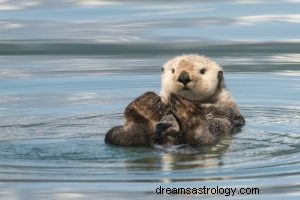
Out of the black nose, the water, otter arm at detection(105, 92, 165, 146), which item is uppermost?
the black nose

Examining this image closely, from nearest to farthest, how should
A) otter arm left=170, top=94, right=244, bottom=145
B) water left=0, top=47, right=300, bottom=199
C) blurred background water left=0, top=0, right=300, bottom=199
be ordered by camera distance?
water left=0, top=47, right=300, bottom=199
blurred background water left=0, top=0, right=300, bottom=199
otter arm left=170, top=94, right=244, bottom=145

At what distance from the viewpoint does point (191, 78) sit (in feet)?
31.1

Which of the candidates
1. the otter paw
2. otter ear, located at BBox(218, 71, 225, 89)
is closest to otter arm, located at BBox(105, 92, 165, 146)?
the otter paw

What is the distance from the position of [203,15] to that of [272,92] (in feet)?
10.5

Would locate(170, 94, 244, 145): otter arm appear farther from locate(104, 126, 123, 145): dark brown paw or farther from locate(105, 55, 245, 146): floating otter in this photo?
locate(104, 126, 123, 145): dark brown paw

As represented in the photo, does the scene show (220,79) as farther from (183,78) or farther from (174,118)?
(174,118)

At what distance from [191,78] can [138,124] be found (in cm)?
109

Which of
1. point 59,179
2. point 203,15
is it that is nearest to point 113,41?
point 203,15

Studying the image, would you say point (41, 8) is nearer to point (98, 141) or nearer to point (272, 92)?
point (272, 92)

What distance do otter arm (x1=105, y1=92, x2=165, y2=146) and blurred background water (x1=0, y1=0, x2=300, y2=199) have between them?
10cm

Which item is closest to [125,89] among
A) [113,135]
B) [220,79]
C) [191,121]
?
[220,79]

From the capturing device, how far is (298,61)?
12570 mm

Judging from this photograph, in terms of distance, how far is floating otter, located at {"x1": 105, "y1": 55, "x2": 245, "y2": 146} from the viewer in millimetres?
8492

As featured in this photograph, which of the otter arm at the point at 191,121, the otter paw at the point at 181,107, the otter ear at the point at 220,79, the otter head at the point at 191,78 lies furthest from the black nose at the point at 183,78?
the otter paw at the point at 181,107
